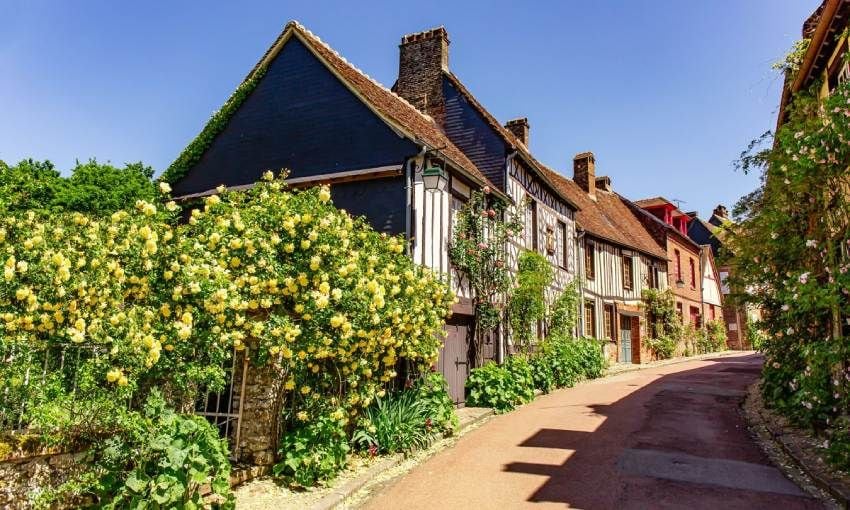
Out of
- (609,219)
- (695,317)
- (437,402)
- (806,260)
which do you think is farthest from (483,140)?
(695,317)

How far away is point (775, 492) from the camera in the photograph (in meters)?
5.54

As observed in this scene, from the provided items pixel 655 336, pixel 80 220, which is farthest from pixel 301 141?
pixel 655 336

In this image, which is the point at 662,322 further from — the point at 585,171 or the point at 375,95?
the point at 375,95

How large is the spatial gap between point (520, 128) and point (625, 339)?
8.76 metres

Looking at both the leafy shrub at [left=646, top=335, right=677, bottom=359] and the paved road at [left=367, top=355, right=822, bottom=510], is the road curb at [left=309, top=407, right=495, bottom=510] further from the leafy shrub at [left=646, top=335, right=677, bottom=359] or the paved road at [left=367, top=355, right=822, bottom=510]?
A: the leafy shrub at [left=646, top=335, right=677, bottom=359]

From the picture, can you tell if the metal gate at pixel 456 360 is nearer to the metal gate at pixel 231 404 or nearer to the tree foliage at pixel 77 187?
the metal gate at pixel 231 404

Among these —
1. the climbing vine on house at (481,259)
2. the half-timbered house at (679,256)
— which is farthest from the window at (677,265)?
the climbing vine on house at (481,259)

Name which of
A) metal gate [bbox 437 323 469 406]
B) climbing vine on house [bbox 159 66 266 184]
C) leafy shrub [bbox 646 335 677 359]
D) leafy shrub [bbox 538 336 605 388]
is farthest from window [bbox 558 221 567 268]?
climbing vine on house [bbox 159 66 266 184]

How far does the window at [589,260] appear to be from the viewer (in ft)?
59.4

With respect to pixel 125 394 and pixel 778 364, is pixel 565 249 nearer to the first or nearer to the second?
pixel 778 364

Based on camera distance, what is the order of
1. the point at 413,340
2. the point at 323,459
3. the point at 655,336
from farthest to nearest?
1. the point at 655,336
2. the point at 413,340
3. the point at 323,459

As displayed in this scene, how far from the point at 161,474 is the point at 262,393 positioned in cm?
185

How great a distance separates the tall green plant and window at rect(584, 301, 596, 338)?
17.7 ft

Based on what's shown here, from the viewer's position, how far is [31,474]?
417cm
